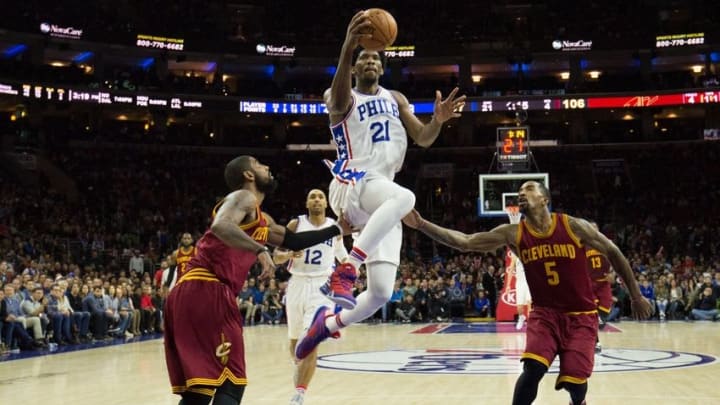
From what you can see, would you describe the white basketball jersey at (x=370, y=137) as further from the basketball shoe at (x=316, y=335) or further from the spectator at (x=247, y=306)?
the spectator at (x=247, y=306)

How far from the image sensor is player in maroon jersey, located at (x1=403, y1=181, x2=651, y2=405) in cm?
634

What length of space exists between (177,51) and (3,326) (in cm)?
2551

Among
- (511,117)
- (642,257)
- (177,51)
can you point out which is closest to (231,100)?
(177,51)

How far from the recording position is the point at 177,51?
3878cm

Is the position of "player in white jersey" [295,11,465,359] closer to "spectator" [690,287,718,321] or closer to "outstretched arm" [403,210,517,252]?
"outstretched arm" [403,210,517,252]

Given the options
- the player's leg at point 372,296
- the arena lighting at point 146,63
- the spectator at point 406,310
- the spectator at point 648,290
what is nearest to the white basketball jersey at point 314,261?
the player's leg at point 372,296

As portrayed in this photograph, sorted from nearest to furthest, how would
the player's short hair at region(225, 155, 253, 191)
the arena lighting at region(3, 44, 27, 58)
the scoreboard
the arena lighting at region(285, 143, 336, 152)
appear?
1. the player's short hair at region(225, 155, 253, 191)
2. the scoreboard
3. the arena lighting at region(3, 44, 27, 58)
4. the arena lighting at region(285, 143, 336, 152)

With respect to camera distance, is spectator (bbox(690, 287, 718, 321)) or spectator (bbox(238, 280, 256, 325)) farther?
spectator (bbox(238, 280, 256, 325))

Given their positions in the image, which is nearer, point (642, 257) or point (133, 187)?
point (642, 257)

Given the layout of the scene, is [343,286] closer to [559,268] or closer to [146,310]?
[559,268]

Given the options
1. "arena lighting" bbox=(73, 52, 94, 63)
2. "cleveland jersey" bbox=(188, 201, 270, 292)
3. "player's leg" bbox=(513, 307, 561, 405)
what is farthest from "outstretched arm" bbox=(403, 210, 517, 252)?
"arena lighting" bbox=(73, 52, 94, 63)

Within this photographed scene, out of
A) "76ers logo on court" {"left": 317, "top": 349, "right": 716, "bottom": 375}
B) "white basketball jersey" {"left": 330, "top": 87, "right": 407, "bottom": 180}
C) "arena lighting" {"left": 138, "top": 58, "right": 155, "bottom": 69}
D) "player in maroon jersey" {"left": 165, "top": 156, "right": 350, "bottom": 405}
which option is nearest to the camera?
"player in maroon jersey" {"left": 165, "top": 156, "right": 350, "bottom": 405}

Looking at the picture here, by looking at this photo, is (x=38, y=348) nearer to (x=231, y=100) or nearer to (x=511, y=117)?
(x=231, y=100)

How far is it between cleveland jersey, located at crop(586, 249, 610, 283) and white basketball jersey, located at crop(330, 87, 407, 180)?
5632 millimetres
